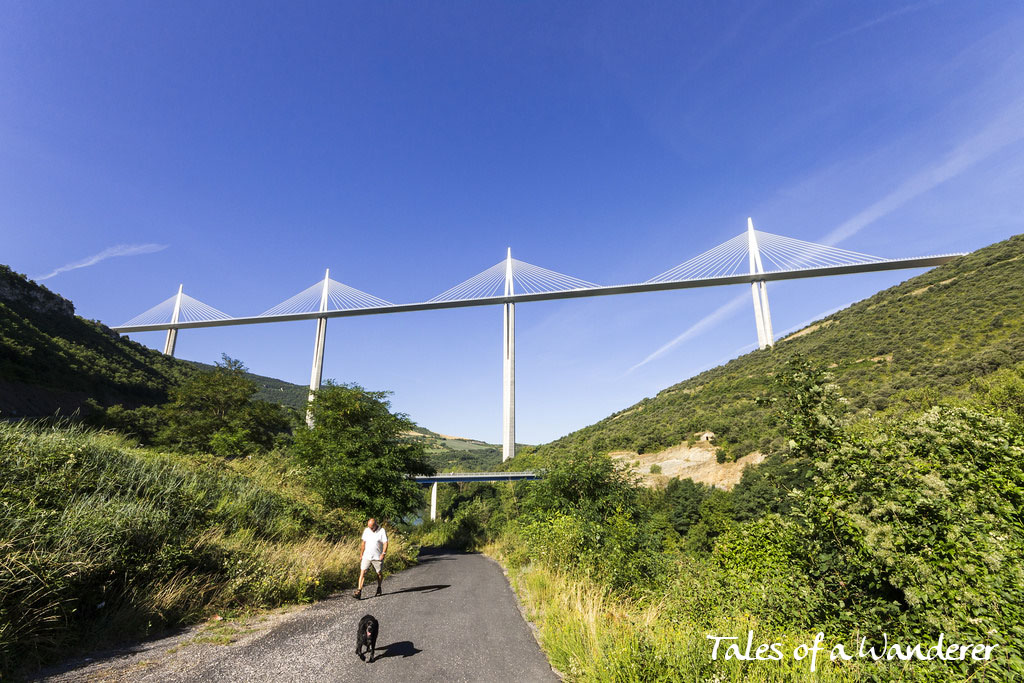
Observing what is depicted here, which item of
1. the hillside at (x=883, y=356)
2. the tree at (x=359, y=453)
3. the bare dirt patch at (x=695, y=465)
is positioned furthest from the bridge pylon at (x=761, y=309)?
the tree at (x=359, y=453)

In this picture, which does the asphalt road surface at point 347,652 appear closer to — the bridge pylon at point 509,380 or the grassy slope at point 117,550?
the grassy slope at point 117,550

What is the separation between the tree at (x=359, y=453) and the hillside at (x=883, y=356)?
5678 mm

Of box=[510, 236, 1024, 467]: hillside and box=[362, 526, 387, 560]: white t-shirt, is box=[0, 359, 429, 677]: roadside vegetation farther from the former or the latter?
box=[510, 236, 1024, 467]: hillside

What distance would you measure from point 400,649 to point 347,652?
27.0 inches

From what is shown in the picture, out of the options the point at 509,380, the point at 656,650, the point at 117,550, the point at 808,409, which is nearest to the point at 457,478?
the point at 509,380

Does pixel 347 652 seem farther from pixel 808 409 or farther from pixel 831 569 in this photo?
pixel 808 409

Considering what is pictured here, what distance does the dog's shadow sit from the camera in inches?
218

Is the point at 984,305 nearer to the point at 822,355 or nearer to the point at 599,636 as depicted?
the point at 822,355

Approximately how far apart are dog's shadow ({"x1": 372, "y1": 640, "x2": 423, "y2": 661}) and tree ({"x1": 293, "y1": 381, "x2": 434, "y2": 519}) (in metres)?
11.3

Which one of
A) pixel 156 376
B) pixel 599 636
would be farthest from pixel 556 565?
pixel 156 376

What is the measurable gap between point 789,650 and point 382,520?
15.3 meters

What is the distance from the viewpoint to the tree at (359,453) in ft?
55.2

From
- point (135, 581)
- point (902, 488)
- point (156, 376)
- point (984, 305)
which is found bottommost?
point (135, 581)

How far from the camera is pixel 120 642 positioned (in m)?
5.43
